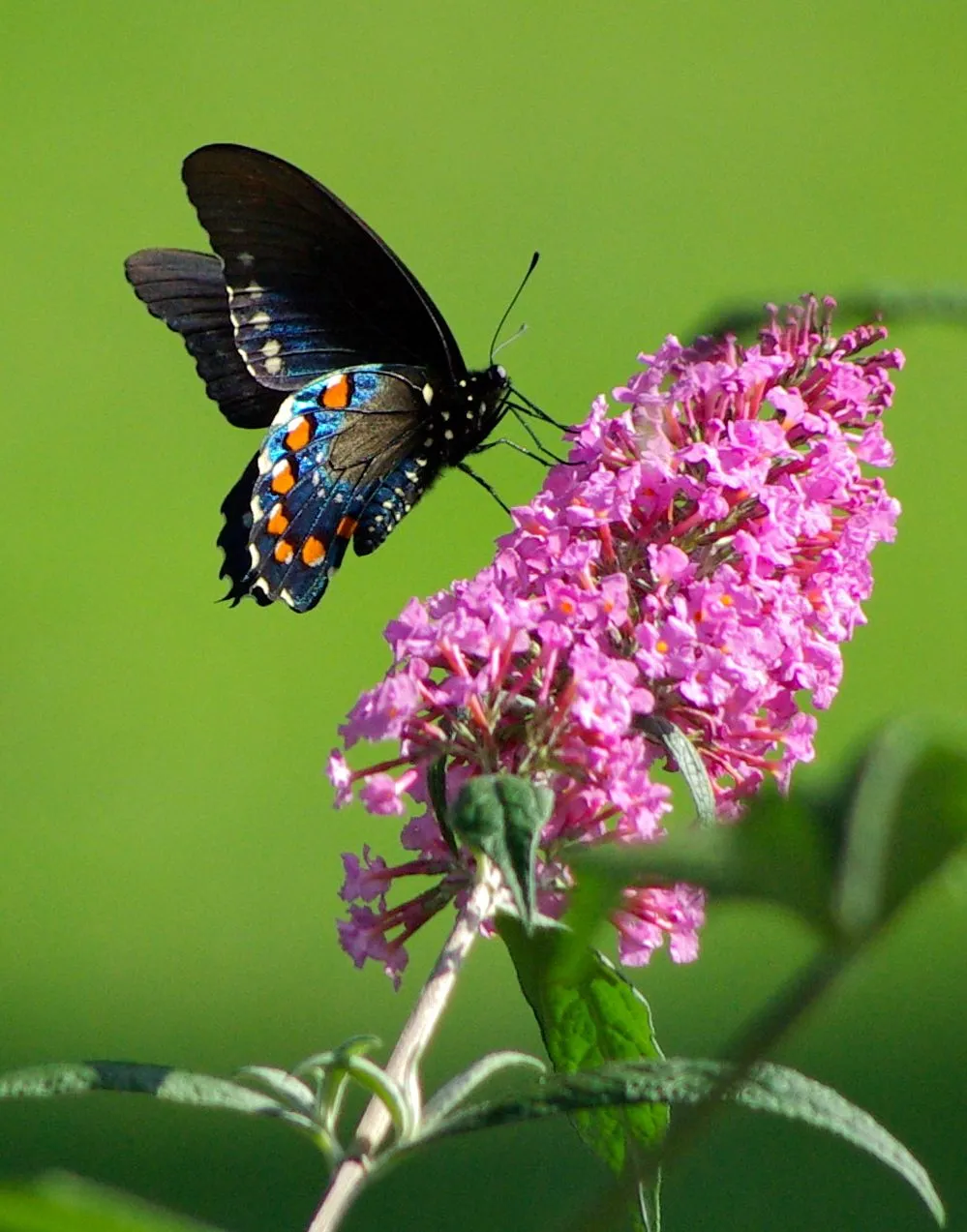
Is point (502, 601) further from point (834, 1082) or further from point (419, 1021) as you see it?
point (834, 1082)

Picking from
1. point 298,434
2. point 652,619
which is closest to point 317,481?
point 298,434

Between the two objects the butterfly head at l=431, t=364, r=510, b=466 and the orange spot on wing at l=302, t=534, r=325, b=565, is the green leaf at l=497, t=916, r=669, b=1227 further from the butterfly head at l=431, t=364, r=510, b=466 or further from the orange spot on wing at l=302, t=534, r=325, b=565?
the butterfly head at l=431, t=364, r=510, b=466

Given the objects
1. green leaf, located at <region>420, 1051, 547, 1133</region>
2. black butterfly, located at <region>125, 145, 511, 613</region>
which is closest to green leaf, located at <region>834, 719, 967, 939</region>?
green leaf, located at <region>420, 1051, 547, 1133</region>

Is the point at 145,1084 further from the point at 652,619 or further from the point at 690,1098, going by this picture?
the point at 652,619

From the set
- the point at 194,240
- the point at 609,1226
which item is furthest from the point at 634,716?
the point at 194,240

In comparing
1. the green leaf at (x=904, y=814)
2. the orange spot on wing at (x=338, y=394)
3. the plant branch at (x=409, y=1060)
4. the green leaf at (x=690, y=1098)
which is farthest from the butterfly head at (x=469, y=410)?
the green leaf at (x=904, y=814)
